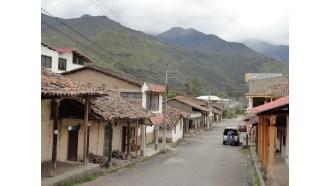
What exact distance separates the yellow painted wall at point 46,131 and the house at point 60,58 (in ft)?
78.8

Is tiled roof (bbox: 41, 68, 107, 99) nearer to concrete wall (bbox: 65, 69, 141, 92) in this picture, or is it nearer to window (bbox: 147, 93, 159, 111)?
concrete wall (bbox: 65, 69, 141, 92)

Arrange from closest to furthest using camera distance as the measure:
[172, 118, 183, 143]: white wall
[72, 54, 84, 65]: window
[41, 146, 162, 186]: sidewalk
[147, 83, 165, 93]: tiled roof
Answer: [41, 146, 162, 186]: sidewalk → [147, 83, 165, 93]: tiled roof → [172, 118, 183, 143]: white wall → [72, 54, 84, 65]: window

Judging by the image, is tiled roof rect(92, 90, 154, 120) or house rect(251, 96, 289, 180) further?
tiled roof rect(92, 90, 154, 120)

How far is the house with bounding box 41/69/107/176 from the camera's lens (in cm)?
1279

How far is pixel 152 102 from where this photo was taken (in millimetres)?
30562

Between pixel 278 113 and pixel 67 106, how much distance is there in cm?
854

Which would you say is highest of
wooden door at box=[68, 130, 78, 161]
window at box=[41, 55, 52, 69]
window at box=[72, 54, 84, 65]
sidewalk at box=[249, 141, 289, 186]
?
window at box=[72, 54, 84, 65]

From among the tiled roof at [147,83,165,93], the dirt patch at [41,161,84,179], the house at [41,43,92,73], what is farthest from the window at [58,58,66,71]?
the dirt patch at [41,161,84,179]

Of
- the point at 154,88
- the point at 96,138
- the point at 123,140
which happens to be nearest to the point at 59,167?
the point at 96,138

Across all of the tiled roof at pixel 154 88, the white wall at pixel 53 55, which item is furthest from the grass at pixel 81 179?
the white wall at pixel 53 55

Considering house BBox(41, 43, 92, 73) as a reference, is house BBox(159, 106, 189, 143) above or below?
below

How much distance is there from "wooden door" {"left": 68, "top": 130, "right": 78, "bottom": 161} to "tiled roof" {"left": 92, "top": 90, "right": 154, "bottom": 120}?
1525mm

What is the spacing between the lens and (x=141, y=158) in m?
22.4
